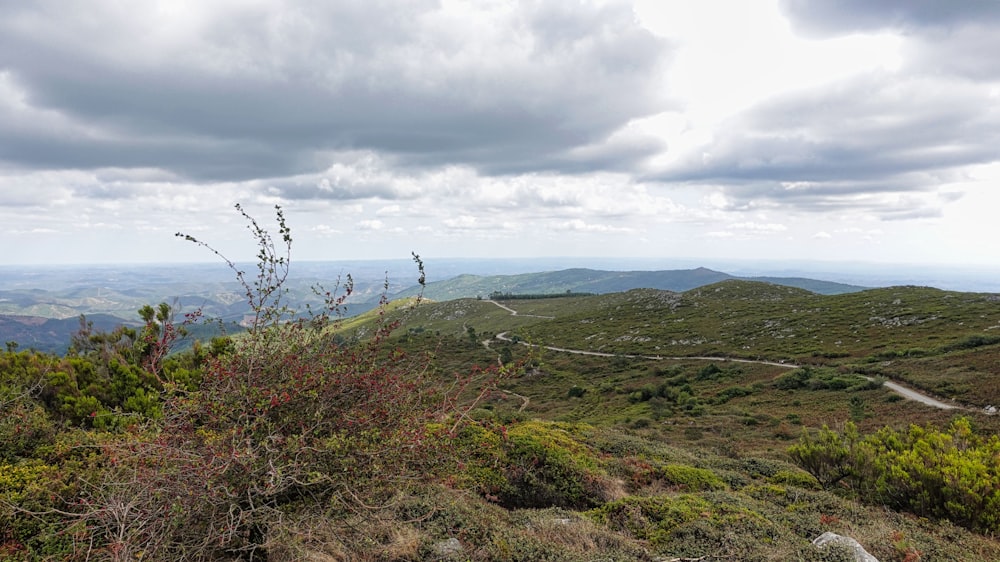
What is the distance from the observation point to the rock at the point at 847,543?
6574 mm

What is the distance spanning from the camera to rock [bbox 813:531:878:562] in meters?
6.57

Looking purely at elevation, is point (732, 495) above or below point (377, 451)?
below

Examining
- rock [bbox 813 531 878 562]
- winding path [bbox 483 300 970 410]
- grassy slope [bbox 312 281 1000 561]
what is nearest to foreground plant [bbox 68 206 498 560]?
grassy slope [bbox 312 281 1000 561]

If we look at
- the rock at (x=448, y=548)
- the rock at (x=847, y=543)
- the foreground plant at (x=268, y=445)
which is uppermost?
the foreground plant at (x=268, y=445)

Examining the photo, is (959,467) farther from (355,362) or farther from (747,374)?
(747,374)

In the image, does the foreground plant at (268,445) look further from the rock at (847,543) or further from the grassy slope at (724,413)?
the rock at (847,543)

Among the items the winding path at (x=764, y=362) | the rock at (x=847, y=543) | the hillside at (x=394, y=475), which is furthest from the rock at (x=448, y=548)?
the rock at (x=847, y=543)

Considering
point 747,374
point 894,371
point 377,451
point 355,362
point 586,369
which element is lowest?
point 586,369

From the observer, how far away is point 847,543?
7.01m

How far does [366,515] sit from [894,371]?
45.5 meters

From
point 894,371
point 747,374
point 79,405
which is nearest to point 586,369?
point 747,374

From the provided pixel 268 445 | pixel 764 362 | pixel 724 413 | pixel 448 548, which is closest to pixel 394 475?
pixel 448 548

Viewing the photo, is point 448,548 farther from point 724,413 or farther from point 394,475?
point 724,413

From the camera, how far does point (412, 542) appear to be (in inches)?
231
